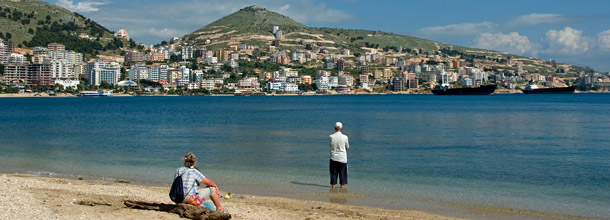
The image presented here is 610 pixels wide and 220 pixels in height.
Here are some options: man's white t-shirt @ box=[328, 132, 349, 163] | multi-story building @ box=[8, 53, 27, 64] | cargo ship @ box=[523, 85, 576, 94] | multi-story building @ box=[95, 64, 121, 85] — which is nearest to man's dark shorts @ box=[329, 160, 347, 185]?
man's white t-shirt @ box=[328, 132, 349, 163]

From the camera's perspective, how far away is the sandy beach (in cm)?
880

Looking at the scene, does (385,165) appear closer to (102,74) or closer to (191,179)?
(191,179)

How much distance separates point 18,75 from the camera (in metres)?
159

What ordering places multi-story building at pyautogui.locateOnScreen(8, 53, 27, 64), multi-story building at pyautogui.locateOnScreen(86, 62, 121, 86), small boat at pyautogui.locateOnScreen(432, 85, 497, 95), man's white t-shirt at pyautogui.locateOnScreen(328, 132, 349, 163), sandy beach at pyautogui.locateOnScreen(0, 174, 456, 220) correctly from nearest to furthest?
sandy beach at pyautogui.locateOnScreen(0, 174, 456, 220)
man's white t-shirt at pyautogui.locateOnScreen(328, 132, 349, 163)
small boat at pyautogui.locateOnScreen(432, 85, 497, 95)
multi-story building at pyautogui.locateOnScreen(86, 62, 121, 86)
multi-story building at pyautogui.locateOnScreen(8, 53, 27, 64)

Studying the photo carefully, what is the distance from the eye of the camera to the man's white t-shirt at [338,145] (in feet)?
38.7

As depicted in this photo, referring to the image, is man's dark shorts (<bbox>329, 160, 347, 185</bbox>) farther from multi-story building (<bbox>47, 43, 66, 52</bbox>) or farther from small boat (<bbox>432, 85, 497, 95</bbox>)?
multi-story building (<bbox>47, 43, 66, 52</bbox>)

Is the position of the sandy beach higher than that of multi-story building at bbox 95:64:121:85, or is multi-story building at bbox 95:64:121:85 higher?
multi-story building at bbox 95:64:121:85

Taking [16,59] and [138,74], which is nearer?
[16,59]

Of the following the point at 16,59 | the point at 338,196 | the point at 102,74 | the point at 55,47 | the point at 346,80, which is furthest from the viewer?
the point at 346,80

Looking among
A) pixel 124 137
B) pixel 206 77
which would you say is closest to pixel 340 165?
pixel 124 137

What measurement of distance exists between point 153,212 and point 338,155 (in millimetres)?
4377

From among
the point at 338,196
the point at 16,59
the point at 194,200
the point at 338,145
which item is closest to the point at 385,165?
the point at 338,145

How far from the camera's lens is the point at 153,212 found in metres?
8.92

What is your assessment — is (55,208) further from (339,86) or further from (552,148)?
(339,86)
